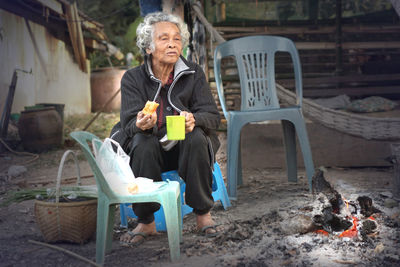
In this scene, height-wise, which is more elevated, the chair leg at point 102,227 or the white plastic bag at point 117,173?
the white plastic bag at point 117,173

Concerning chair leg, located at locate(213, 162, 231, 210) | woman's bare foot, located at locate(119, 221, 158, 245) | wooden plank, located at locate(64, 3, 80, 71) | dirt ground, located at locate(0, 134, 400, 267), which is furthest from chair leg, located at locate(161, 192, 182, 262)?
wooden plank, located at locate(64, 3, 80, 71)

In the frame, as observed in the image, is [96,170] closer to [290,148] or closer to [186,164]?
[186,164]

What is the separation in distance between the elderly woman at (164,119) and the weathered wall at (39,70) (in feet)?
15.6

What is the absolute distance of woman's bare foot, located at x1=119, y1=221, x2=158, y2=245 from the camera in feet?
7.89

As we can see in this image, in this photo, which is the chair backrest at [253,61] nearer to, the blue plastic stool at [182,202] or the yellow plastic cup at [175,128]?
the blue plastic stool at [182,202]

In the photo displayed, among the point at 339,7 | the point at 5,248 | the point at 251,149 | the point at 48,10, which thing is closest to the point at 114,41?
the point at 48,10

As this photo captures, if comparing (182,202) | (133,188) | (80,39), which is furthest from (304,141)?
(80,39)

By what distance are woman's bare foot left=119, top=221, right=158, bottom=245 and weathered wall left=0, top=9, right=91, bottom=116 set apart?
16.0 ft

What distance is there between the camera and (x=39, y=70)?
26.6ft

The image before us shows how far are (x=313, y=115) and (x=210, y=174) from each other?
2.11 m

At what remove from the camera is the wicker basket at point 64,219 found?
2.36 meters

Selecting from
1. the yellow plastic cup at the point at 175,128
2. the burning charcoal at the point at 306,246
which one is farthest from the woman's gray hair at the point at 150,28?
the burning charcoal at the point at 306,246

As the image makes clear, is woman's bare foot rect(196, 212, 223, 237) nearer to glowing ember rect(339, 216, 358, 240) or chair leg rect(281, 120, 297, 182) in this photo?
glowing ember rect(339, 216, 358, 240)

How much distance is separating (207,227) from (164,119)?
67 centimetres
